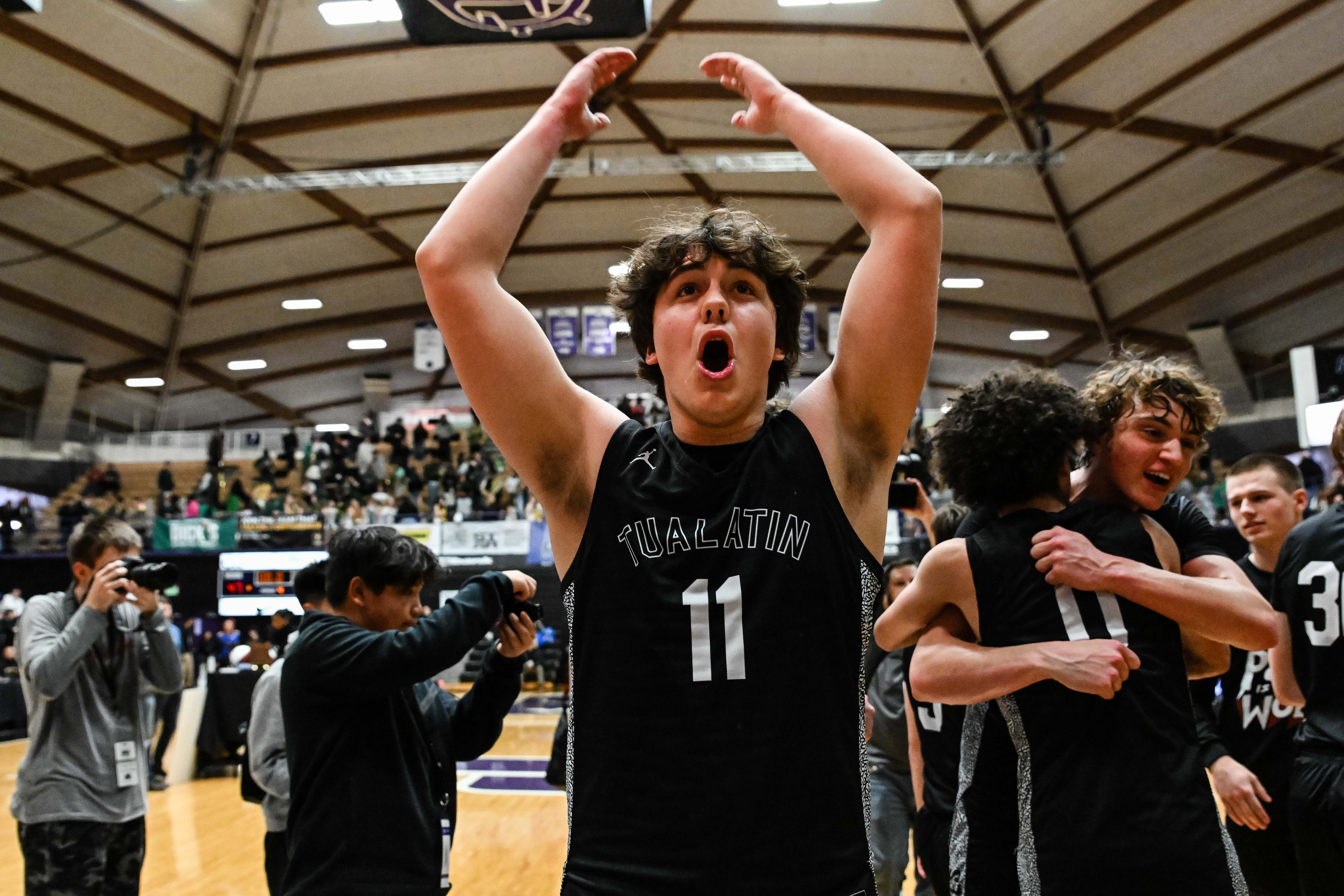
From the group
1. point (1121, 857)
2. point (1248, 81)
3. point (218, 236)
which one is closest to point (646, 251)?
point (1121, 857)

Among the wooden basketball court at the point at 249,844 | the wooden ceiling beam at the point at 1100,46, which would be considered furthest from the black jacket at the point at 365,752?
the wooden ceiling beam at the point at 1100,46

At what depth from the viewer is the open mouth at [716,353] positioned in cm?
146

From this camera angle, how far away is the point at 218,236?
16453 mm

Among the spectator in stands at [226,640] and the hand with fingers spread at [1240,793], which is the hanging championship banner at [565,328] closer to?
the spectator in stands at [226,640]

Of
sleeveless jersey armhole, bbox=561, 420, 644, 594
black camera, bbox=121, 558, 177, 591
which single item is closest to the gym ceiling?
black camera, bbox=121, 558, 177, 591

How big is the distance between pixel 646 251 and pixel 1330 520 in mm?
2262

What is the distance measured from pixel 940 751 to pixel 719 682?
89.7 inches

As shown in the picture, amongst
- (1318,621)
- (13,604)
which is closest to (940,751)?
(1318,621)

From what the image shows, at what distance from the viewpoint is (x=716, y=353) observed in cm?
148

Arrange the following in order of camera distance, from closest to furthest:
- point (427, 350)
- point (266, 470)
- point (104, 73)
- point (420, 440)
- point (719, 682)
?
point (719, 682), point (104, 73), point (427, 350), point (266, 470), point (420, 440)

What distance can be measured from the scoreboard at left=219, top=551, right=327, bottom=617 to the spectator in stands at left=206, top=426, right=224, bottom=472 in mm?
4635

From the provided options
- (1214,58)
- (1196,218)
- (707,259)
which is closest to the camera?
(707,259)

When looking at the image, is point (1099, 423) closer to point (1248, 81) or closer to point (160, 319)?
point (1248, 81)

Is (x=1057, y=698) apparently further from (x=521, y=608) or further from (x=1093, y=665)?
(x=521, y=608)
